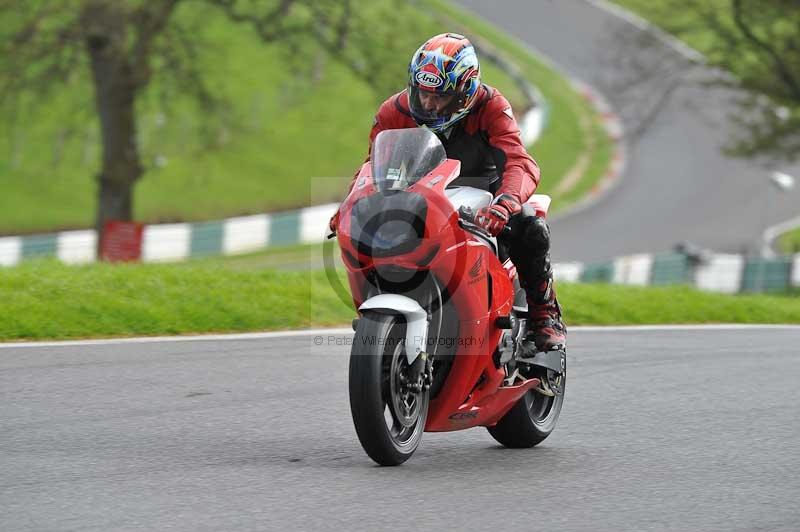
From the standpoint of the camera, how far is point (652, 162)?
3938cm

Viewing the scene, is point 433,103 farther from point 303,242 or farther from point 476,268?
point 303,242

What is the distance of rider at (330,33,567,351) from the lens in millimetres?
5762

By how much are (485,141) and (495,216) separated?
2.19ft

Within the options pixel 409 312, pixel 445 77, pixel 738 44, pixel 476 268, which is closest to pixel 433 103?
pixel 445 77

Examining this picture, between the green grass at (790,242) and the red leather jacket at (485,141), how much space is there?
Answer: 2643 centimetres

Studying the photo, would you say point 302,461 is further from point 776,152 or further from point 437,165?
point 776,152

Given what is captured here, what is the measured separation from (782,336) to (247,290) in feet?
16.0

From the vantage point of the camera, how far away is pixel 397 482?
529cm

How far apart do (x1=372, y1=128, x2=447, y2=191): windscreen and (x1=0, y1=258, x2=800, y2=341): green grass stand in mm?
4391

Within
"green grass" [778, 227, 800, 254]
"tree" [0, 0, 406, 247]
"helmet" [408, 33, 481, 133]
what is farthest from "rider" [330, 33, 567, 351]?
"green grass" [778, 227, 800, 254]

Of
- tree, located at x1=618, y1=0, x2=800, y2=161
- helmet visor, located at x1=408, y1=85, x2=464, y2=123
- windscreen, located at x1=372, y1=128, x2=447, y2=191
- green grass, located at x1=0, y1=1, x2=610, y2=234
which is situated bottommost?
windscreen, located at x1=372, y1=128, x2=447, y2=191

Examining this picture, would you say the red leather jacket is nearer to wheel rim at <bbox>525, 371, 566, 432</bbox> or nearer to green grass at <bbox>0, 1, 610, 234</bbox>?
wheel rim at <bbox>525, 371, 566, 432</bbox>

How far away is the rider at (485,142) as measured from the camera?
5.76m

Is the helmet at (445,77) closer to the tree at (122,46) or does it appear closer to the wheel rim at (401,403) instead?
the wheel rim at (401,403)
